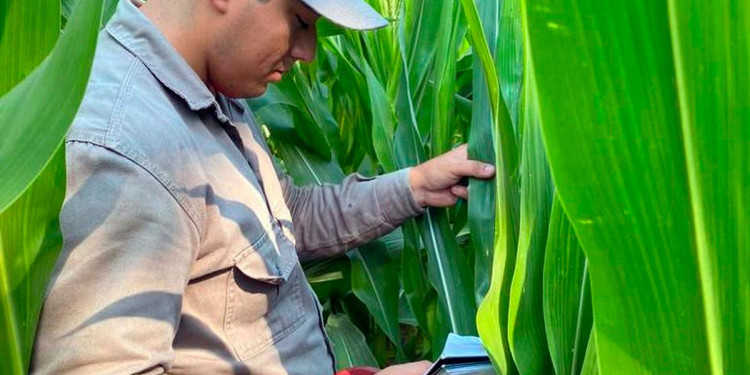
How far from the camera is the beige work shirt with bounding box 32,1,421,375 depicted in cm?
69

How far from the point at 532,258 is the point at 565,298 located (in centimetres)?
5

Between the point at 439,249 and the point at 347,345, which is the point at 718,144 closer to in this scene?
the point at 439,249

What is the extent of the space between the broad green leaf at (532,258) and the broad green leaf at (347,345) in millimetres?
683

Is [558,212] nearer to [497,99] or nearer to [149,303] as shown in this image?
[497,99]

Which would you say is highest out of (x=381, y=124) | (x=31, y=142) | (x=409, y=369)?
(x=31, y=142)

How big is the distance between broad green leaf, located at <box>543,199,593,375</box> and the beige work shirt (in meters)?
0.34

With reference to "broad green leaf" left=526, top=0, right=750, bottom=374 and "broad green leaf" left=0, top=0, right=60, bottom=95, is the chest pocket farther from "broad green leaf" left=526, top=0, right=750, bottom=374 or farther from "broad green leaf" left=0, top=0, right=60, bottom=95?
"broad green leaf" left=526, top=0, right=750, bottom=374

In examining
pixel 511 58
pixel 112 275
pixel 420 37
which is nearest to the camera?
pixel 112 275

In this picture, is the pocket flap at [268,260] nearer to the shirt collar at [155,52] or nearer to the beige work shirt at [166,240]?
the beige work shirt at [166,240]

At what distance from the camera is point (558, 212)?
1.63 feet

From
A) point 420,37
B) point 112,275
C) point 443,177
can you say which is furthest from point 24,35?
point 420,37

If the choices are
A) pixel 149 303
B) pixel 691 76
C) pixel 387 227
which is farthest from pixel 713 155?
pixel 387 227

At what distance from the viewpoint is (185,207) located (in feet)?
2.55

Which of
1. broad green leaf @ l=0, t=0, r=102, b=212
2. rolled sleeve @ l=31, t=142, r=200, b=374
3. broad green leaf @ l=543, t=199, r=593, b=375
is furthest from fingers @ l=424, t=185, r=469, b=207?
broad green leaf @ l=0, t=0, r=102, b=212
